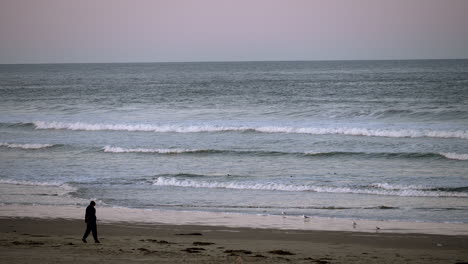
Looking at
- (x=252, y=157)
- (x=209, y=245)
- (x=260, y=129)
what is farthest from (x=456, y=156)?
(x=209, y=245)

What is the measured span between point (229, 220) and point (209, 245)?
3205 millimetres

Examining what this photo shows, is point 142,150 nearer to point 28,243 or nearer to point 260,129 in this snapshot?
point 260,129

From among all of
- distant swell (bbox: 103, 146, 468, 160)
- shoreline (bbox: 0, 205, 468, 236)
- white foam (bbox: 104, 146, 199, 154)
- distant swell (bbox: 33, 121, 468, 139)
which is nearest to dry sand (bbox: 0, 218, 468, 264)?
shoreline (bbox: 0, 205, 468, 236)

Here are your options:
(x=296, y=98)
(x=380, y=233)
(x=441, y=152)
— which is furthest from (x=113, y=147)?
(x=296, y=98)

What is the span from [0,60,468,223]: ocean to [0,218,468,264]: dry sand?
9.18ft

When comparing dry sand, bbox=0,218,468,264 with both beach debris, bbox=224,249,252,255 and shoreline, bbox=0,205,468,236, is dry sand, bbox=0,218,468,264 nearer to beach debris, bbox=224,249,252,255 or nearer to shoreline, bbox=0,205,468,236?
beach debris, bbox=224,249,252,255

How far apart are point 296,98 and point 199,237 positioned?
41981 mm

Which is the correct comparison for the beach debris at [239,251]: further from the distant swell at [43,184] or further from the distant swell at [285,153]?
the distant swell at [285,153]

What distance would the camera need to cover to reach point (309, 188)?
21.5 m

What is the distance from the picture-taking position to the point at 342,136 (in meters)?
33.0

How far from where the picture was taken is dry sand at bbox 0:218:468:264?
1202cm

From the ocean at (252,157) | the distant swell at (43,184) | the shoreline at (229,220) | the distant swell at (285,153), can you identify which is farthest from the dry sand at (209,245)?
the distant swell at (285,153)

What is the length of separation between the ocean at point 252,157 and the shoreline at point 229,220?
27.4 inches

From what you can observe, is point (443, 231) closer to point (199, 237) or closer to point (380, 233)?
point (380, 233)
